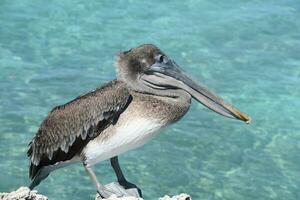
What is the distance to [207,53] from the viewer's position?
11773mm

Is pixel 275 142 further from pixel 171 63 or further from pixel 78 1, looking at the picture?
pixel 78 1

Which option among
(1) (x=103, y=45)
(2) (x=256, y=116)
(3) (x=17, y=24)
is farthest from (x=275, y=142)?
(3) (x=17, y=24)

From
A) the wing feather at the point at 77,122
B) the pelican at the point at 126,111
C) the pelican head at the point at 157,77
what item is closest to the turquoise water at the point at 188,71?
the wing feather at the point at 77,122

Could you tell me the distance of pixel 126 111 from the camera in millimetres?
5625

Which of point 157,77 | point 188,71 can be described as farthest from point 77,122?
point 188,71

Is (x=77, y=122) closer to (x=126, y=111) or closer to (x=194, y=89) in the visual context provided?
(x=126, y=111)

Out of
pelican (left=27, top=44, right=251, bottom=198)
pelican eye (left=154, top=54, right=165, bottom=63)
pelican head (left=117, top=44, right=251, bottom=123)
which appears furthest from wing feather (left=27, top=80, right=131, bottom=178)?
pelican eye (left=154, top=54, right=165, bottom=63)

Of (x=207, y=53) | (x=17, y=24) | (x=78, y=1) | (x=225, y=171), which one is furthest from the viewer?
(x=78, y=1)

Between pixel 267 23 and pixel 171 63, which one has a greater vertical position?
pixel 171 63

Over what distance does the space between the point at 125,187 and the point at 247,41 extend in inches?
274

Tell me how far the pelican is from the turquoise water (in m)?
2.33

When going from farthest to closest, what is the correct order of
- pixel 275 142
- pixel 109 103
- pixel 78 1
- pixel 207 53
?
pixel 78 1 → pixel 207 53 → pixel 275 142 → pixel 109 103

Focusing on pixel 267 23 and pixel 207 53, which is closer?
pixel 207 53

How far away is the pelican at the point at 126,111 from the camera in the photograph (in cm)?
555
